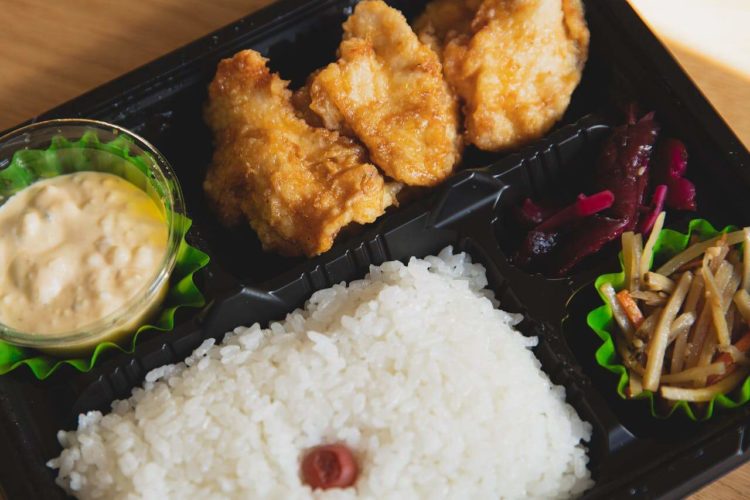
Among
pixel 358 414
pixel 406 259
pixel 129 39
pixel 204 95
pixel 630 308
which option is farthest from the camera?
pixel 129 39

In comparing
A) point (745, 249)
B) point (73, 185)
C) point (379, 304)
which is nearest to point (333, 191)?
point (379, 304)

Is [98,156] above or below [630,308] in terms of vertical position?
above

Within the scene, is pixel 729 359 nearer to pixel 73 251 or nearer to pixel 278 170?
pixel 278 170

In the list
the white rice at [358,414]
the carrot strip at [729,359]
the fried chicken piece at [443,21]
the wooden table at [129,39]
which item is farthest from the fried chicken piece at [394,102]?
the carrot strip at [729,359]

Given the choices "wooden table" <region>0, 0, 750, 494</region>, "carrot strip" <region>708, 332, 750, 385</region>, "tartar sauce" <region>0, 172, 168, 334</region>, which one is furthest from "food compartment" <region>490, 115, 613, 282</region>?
"tartar sauce" <region>0, 172, 168, 334</region>

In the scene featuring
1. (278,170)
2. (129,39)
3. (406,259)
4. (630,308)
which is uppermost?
(129,39)

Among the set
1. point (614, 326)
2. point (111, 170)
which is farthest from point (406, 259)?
point (111, 170)

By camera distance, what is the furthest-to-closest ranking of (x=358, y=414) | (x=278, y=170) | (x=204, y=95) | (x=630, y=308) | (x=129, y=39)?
(x=129, y=39)
(x=204, y=95)
(x=278, y=170)
(x=630, y=308)
(x=358, y=414)
